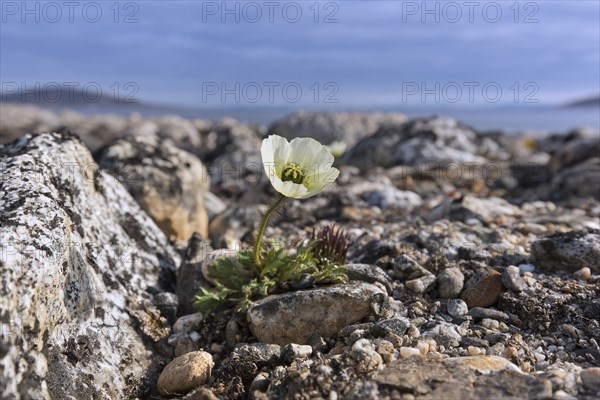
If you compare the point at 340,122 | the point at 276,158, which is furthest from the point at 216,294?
the point at 340,122

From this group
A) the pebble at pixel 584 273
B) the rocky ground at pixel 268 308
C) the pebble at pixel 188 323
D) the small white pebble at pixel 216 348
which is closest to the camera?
the rocky ground at pixel 268 308

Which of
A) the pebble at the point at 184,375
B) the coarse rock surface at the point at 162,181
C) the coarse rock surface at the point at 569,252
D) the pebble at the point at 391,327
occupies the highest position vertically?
the coarse rock surface at the point at 162,181

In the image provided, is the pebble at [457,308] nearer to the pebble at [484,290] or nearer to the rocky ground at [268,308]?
the rocky ground at [268,308]

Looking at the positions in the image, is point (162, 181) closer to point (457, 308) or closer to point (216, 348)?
point (216, 348)

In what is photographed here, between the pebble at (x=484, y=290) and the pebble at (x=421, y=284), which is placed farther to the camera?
the pebble at (x=421, y=284)

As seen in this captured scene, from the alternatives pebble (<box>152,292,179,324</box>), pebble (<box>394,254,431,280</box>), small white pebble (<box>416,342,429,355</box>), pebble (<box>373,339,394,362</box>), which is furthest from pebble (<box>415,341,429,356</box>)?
pebble (<box>152,292,179,324</box>)

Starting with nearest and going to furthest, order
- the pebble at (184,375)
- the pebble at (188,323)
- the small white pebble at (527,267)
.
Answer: the pebble at (184,375) → the pebble at (188,323) → the small white pebble at (527,267)

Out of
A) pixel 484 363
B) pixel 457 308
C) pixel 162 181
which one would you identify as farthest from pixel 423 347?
pixel 162 181

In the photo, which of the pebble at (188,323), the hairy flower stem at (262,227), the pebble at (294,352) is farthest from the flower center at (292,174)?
the pebble at (188,323)
